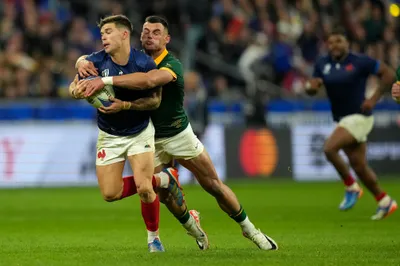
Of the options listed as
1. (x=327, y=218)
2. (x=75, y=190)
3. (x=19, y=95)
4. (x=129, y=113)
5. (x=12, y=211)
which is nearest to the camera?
(x=129, y=113)

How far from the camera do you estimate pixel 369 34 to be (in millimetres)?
Result: 26391

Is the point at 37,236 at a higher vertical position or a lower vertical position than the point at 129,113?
lower

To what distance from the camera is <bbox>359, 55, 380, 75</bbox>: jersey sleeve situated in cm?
1481

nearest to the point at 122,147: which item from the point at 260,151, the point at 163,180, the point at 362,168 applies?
the point at 163,180

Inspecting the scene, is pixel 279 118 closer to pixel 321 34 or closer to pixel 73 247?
pixel 321 34

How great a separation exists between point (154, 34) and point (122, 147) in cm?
124

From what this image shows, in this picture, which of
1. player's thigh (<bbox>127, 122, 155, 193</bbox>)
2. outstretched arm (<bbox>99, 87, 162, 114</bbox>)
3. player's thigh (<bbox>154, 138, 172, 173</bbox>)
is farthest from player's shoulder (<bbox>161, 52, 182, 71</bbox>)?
player's thigh (<bbox>154, 138, 172, 173</bbox>)

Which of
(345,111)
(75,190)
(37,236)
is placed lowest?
(75,190)

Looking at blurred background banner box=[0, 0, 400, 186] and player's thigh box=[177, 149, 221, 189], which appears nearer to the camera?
player's thigh box=[177, 149, 221, 189]

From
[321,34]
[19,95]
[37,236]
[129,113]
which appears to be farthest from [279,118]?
[129,113]

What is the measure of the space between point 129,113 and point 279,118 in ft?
46.0

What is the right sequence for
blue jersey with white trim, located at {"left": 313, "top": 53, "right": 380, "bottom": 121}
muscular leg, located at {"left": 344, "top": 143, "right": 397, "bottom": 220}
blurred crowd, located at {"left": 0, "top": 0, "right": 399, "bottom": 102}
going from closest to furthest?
muscular leg, located at {"left": 344, "top": 143, "right": 397, "bottom": 220} < blue jersey with white trim, located at {"left": 313, "top": 53, "right": 380, "bottom": 121} < blurred crowd, located at {"left": 0, "top": 0, "right": 399, "bottom": 102}

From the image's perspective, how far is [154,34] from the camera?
33.2 ft

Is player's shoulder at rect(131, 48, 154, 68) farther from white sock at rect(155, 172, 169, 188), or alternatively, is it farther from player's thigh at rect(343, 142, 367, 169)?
player's thigh at rect(343, 142, 367, 169)
